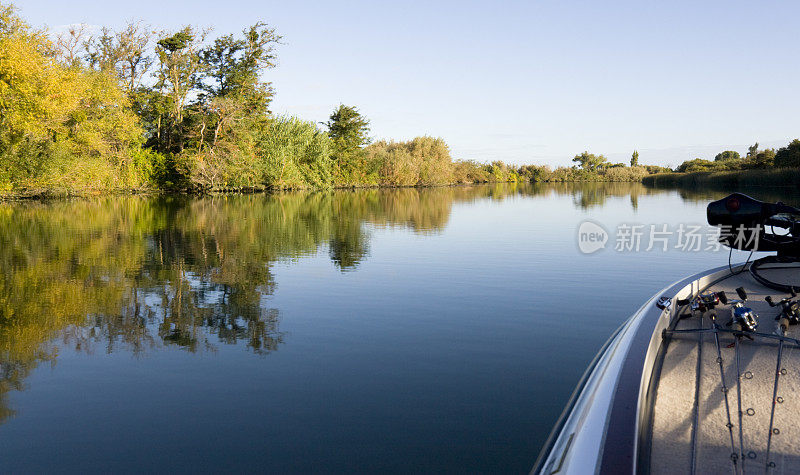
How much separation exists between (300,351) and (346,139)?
58.2 meters

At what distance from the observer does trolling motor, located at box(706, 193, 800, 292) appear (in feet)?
12.1

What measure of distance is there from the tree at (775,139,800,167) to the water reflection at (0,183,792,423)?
3801 centimetres

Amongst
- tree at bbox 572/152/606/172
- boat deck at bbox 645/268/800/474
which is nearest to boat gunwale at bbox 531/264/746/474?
boat deck at bbox 645/268/800/474

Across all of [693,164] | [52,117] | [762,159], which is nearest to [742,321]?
[52,117]

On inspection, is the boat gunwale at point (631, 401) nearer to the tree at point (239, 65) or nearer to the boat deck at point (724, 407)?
the boat deck at point (724, 407)

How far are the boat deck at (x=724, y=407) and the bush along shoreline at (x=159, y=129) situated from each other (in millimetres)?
30141

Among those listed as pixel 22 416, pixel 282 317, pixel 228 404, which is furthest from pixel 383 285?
pixel 22 416

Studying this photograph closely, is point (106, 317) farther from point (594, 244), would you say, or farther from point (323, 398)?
point (594, 244)

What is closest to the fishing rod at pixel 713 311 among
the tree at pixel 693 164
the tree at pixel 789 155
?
the tree at pixel 789 155

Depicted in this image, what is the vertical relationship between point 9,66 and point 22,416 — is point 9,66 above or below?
above

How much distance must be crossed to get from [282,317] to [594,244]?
9844 mm

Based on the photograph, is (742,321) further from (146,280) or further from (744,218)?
(146,280)

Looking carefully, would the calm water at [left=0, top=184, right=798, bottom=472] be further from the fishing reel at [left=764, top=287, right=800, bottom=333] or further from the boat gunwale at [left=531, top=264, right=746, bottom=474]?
the fishing reel at [left=764, top=287, right=800, bottom=333]

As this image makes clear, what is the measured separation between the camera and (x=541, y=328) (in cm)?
661
